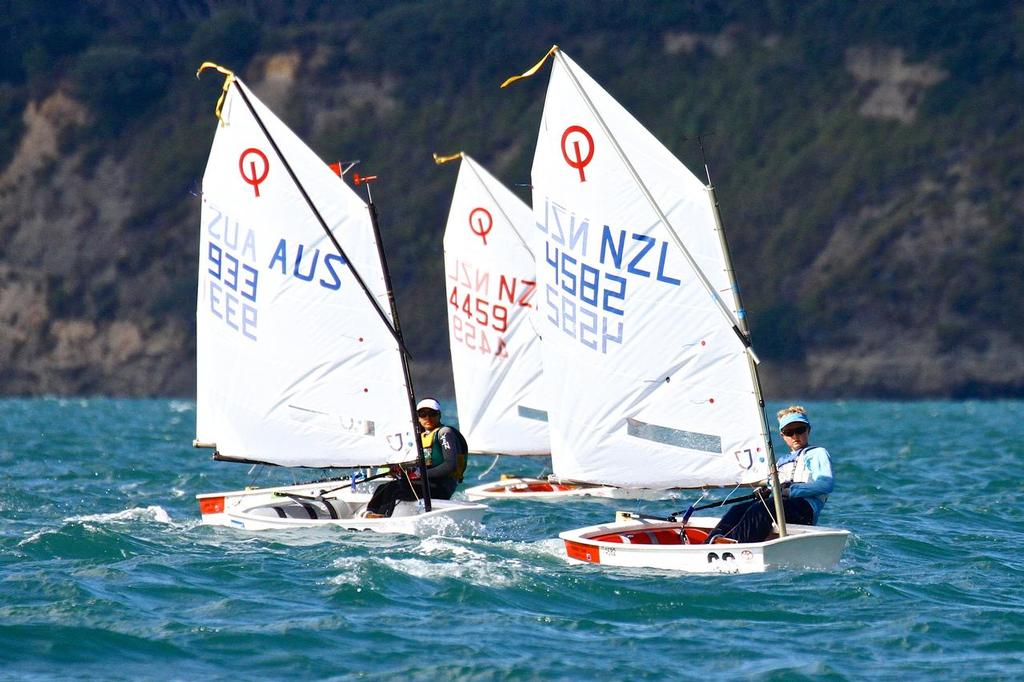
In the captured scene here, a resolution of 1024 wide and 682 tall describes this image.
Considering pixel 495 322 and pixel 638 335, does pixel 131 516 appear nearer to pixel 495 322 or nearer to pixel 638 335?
pixel 638 335

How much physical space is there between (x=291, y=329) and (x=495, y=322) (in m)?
7.73

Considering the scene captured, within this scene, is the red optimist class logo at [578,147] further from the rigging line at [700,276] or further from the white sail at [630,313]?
the rigging line at [700,276]

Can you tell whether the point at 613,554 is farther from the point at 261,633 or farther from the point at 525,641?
the point at 261,633

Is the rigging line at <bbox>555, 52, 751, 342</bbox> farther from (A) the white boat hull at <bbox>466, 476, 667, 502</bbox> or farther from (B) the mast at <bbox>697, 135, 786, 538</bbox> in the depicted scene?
(A) the white boat hull at <bbox>466, 476, 667, 502</bbox>

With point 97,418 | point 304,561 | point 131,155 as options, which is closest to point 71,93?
point 131,155

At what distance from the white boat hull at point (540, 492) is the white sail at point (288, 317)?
14.8 feet

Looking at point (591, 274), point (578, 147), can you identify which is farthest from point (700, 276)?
point (578, 147)


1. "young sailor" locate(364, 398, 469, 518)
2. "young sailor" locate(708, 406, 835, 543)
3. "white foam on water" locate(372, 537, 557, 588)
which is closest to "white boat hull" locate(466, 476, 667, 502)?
"young sailor" locate(364, 398, 469, 518)

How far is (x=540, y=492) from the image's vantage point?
22438mm

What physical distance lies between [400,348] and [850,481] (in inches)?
450

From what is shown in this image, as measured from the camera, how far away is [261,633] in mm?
12031

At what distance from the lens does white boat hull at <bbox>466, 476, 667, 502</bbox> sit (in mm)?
22156

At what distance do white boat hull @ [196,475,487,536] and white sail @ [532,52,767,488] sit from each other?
4.48 ft

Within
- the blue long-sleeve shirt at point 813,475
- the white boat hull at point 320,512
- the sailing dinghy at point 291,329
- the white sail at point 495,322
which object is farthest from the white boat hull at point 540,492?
the blue long-sleeve shirt at point 813,475
